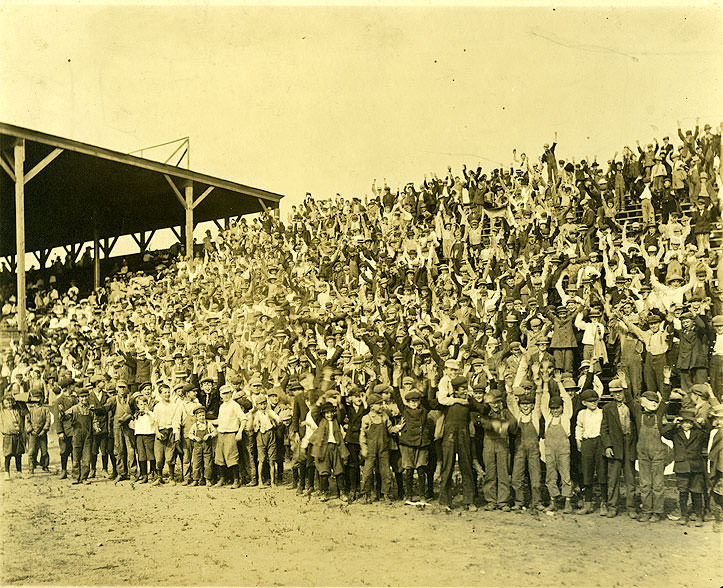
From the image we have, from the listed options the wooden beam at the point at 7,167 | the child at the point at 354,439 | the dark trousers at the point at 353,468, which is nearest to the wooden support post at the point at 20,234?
the wooden beam at the point at 7,167

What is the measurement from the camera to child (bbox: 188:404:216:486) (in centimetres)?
1027

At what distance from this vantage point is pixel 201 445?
10328mm

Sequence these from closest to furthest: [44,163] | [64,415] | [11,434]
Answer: [64,415] → [11,434] → [44,163]

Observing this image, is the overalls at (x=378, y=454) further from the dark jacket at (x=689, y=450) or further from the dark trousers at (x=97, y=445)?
the dark trousers at (x=97, y=445)

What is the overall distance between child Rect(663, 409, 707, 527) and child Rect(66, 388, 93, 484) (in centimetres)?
827

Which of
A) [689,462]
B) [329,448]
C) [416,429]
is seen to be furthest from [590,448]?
[329,448]

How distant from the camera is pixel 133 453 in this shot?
35.6ft

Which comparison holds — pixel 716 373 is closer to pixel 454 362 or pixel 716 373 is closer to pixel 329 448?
pixel 454 362

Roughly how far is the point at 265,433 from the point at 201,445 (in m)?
1.02

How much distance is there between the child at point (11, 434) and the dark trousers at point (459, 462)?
707 cm

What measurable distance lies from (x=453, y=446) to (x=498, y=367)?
125cm

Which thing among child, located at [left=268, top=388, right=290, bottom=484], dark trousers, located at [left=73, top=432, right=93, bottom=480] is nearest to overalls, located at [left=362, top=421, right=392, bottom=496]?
child, located at [left=268, top=388, right=290, bottom=484]

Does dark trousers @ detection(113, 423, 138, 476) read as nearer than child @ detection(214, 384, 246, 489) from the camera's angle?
No

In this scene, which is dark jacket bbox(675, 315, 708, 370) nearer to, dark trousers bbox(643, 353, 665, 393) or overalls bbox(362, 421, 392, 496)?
dark trousers bbox(643, 353, 665, 393)
